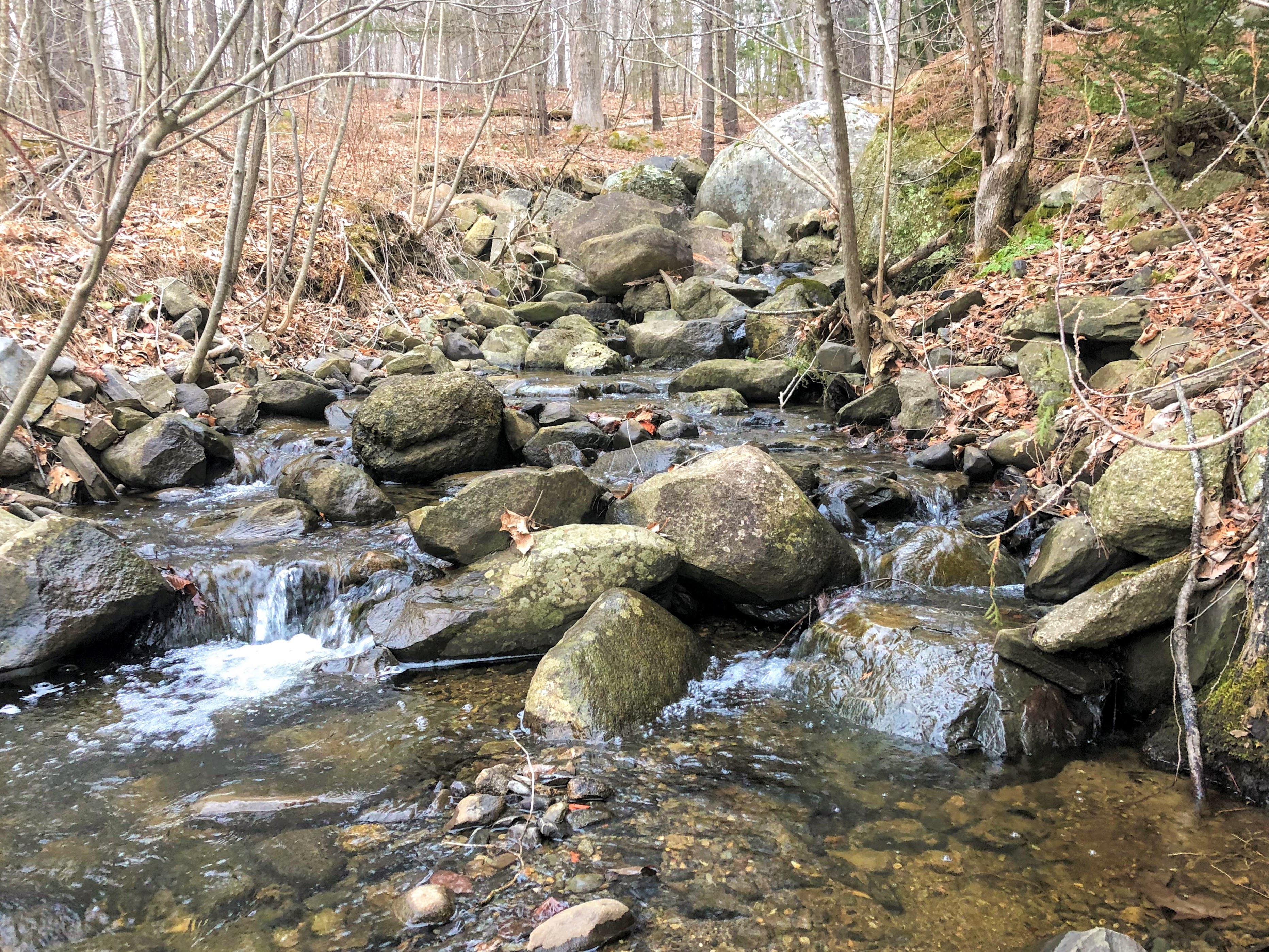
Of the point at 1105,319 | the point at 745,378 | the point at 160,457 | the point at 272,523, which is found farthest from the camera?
the point at 745,378

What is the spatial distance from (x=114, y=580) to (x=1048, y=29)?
498 inches

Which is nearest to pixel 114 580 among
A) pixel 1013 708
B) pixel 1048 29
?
pixel 1013 708

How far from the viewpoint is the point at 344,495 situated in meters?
6.15

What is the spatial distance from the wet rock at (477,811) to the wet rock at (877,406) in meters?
5.50

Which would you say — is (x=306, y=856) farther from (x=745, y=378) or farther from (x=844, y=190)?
(x=745, y=378)

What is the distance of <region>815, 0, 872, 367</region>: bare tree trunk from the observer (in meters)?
6.48

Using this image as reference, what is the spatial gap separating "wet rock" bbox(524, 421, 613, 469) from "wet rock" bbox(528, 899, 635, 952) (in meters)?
4.63

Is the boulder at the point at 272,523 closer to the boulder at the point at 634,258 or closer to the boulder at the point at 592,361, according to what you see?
the boulder at the point at 592,361

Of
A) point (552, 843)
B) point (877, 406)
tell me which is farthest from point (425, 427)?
point (552, 843)

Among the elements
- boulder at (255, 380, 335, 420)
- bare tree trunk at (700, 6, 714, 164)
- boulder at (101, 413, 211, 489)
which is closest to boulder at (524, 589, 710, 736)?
boulder at (101, 413, 211, 489)

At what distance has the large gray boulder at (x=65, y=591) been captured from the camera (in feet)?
14.1

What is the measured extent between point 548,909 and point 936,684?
217cm

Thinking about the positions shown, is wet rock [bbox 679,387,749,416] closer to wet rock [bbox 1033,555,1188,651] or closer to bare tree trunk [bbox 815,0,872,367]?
bare tree trunk [bbox 815,0,872,367]

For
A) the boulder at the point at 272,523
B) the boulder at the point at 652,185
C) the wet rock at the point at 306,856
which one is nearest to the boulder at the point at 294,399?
the boulder at the point at 272,523
